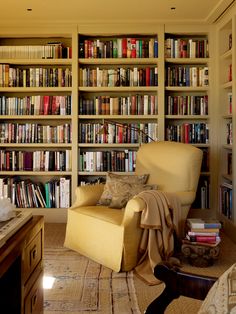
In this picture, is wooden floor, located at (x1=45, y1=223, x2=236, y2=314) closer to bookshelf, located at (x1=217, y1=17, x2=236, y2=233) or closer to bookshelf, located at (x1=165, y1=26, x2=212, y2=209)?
bookshelf, located at (x1=217, y1=17, x2=236, y2=233)

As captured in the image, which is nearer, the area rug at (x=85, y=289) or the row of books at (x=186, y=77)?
the area rug at (x=85, y=289)

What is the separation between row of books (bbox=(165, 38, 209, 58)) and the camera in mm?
4809

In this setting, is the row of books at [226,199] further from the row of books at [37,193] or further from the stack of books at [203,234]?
the row of books at [37,193]

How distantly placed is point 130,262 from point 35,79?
274 cm

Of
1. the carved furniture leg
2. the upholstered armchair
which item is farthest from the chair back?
the carved furniture leg

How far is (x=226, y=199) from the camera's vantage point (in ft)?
14.7

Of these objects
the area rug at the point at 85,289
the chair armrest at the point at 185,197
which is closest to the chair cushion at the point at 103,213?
the area rug at the point at 85,289

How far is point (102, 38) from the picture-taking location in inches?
197

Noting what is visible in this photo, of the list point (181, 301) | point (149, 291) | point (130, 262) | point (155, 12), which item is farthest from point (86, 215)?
point (155, 12)

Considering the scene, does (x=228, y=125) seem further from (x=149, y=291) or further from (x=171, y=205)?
(x=149, y=291)

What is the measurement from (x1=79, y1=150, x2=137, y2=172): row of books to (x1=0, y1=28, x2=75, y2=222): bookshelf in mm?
198

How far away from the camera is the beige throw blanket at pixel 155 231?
10.2 ft

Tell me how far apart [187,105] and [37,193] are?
213 cm

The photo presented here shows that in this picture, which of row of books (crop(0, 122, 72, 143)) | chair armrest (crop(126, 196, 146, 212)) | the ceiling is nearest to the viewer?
chair armrest (crop(126, 196, 146, 212))
